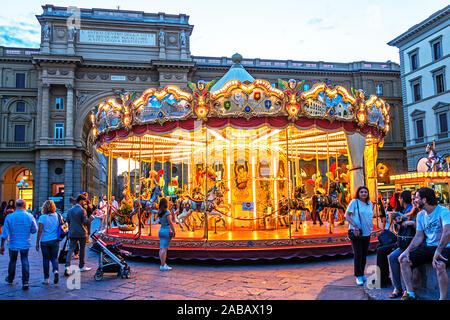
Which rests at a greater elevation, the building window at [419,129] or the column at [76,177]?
the building window at [419,129]

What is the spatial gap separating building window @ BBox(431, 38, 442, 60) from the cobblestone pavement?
2981 centimetres

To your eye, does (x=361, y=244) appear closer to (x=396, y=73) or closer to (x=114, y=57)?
(x=114, y=57)

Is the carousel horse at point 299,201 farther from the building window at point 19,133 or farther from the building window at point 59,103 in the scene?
the building window at point 19,133

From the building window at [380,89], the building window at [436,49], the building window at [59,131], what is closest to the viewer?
the building window at [436,49]

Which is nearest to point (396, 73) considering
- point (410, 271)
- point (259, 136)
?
point (259, 136)

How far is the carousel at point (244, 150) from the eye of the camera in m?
8.71

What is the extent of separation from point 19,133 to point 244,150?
31.6 metres

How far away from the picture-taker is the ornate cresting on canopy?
9.09 meters

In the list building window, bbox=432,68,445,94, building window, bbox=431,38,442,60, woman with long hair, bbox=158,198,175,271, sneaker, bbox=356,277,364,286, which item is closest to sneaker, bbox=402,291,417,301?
sneaker, bbox=356,277,364,286

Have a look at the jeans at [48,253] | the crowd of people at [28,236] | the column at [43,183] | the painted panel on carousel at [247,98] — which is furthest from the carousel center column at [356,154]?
the column at [43,183]

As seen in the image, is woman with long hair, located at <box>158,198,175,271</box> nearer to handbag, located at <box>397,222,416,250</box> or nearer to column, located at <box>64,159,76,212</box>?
handbag, located at <box>397,222,416,250</box>

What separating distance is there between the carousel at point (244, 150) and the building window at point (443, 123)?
70.8 ft

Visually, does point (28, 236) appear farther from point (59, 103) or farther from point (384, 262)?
point (59, 103)

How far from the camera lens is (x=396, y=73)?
141ft
